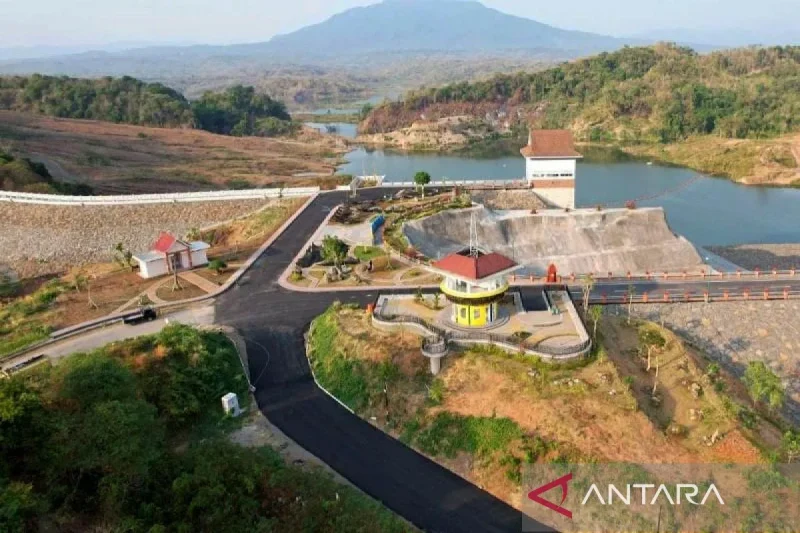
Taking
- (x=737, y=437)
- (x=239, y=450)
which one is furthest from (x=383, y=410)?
(x=737, y=437)

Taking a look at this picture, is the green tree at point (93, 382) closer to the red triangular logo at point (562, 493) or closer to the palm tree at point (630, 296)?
the red triangular logo at point (562, 493)

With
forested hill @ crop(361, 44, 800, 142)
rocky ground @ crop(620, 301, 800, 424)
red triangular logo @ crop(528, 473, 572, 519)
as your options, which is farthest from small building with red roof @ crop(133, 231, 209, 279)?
forested hill @ crop(361, 44, 800, 142)

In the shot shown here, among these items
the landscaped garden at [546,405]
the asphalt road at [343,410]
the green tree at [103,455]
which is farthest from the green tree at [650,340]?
the green tree at [103,455]

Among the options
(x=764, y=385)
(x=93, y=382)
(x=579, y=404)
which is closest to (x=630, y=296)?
(x=764, y=385)

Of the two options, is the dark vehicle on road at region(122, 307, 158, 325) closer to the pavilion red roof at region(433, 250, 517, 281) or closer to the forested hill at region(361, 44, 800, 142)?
the pavilion red roof at region(433, 250, 517, 281)

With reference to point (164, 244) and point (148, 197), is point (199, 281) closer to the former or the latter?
point (164, 244)

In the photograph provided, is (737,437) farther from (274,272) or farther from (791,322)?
(274,272)
